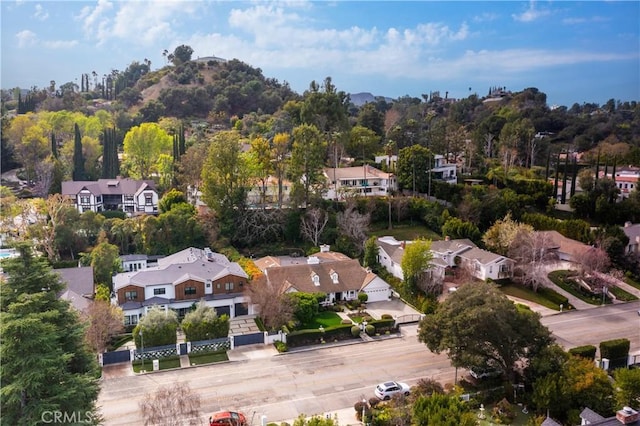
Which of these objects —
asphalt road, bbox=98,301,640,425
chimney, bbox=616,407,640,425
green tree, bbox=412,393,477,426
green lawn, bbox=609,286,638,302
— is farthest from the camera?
green lawn, bbox=609,286,638,302

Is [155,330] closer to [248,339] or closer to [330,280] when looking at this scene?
[248,339]

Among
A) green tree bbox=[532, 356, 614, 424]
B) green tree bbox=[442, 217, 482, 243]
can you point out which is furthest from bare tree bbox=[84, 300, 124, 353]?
green tree bbox=[442, 217, 482, 243]

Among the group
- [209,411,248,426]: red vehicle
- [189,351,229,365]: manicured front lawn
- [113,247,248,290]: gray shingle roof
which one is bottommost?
[189,351,229,365]: manicured front lawn

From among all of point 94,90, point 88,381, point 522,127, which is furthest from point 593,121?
point 94,90

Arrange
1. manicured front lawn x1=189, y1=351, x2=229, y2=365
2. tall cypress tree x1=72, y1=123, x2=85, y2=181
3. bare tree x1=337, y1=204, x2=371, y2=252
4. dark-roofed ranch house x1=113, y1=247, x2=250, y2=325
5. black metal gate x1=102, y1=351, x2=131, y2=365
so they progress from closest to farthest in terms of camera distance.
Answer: black metal gate x1=102, y1=351, x2=131, y2=365, manicured front lawn x1=189, y1=351, x2=229, y2=365, dark-roofed ranch house x1=113, y1=247, x2=250, y2=325, bare tree x1=337, y1=204, x2=371, y2=252, tall cypress tree x1=72, y1=123, x2=85, y2=181

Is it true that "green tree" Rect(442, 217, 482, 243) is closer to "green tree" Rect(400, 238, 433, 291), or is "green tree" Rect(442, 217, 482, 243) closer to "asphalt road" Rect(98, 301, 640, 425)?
"green tree" Rect(400, 238, 433, 291)

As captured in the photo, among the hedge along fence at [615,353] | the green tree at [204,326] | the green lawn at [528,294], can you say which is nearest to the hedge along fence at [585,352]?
the hedge along fence at [615,353]

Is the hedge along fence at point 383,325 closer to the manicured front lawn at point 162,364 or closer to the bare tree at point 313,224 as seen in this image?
the manicured front lawn at point 162,364

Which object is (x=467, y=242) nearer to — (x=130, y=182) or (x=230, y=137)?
(x=230, y=137)
